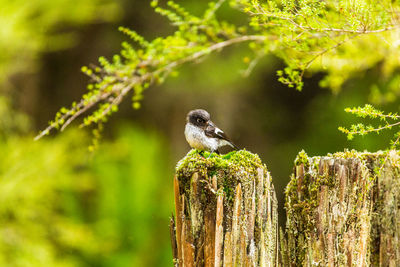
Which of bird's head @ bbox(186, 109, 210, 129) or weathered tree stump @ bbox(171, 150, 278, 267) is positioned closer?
weathered tree stump @ bbox(171, 150, 278, 267)

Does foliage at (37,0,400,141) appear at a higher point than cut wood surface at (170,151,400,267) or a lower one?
higher

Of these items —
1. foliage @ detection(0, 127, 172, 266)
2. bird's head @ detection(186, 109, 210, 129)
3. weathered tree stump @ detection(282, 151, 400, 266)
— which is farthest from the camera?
foliage @ detection(0, 127, 172, 266)

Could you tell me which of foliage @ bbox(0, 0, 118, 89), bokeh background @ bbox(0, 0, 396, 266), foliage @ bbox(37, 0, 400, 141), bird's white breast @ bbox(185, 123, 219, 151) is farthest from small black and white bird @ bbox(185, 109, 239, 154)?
foliage @ bbox(0, 0, 118, 89)

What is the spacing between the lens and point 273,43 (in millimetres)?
3049

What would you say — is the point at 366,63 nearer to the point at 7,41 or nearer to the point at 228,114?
the point at 7,41

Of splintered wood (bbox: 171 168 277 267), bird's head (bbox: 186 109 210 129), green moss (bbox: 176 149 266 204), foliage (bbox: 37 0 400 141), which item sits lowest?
splintered wood (bbox: 171 168 277 267)

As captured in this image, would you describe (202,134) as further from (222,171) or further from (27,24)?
(27,24)

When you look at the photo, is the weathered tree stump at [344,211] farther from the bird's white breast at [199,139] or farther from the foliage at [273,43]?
the bird's white breast at [199,139]

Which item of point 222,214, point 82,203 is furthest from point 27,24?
point 222,214

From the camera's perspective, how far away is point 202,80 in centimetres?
846

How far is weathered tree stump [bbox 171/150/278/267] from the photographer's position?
Answer: 6.53ft

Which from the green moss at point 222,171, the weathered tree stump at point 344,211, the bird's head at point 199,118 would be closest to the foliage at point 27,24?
the bird's head at point 199,118

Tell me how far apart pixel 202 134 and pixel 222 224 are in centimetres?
92

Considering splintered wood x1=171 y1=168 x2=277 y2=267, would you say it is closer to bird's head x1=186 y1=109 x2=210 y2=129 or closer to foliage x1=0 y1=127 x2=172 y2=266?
bird's head x1=186 y1=109 x2=210 y2=129
